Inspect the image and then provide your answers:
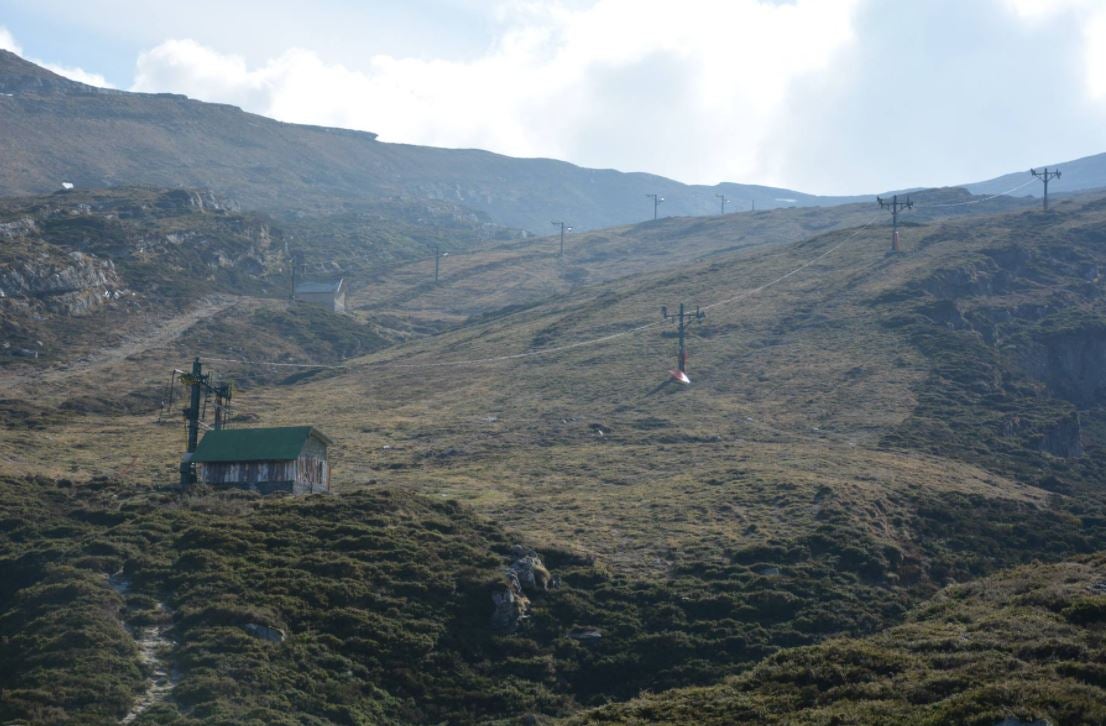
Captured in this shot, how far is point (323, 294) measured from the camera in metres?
135

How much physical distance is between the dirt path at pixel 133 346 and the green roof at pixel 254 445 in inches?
1403

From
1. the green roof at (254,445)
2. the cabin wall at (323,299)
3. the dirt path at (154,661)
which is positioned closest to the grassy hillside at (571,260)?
the cabin wall at (323,299)

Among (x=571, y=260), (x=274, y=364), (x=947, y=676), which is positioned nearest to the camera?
(x=947, y=676)

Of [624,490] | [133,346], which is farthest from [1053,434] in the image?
[133,346]

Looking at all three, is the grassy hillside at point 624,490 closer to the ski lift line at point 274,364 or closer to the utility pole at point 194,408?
the ski lift line at point 274,364

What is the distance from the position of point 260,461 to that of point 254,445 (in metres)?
1.06

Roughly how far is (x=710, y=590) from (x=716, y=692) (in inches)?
572

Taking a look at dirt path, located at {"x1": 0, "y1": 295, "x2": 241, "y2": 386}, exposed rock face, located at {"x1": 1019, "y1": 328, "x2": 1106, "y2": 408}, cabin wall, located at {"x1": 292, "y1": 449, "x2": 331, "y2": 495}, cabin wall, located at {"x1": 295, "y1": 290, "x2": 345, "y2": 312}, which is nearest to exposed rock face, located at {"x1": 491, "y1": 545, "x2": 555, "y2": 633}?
cabin wall, located at {"x1": 292, "y1": 449, "x2": 331, "y2": 495}

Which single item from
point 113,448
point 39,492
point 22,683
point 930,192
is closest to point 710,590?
point 22,683

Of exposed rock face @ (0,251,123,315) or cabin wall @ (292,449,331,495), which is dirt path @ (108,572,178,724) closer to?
cabin wall @ (292,449,331,495)

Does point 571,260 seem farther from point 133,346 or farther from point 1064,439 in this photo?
point 1064,439

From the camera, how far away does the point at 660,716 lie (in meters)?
29.9

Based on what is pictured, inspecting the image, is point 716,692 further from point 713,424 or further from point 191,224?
point 191,224

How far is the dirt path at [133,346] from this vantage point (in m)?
87.8
